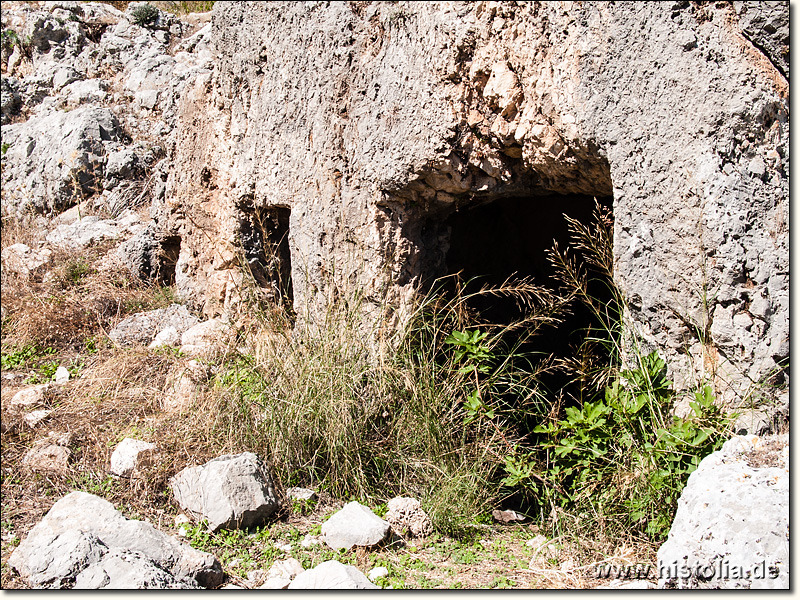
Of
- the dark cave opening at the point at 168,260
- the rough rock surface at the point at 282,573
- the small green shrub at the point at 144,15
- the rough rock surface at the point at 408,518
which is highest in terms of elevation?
the small green shrub at the point at 144,15

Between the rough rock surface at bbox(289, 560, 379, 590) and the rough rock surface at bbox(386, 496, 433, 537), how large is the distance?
1.61 feet

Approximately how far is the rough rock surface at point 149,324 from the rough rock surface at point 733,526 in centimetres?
371

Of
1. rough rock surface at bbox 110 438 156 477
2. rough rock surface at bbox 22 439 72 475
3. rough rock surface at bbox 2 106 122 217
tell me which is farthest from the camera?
rough rock surface at bbox 2 106 122 217

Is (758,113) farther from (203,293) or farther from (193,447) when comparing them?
(203,293)

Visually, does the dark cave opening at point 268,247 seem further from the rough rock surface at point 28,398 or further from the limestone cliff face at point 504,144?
the rough rock surface at point 28,398

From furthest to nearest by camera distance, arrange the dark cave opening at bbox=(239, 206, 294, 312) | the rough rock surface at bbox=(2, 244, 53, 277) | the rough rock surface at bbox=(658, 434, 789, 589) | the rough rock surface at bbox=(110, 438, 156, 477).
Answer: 1. the rough rock surface at bbox=(2, 244, 53, 277)
2. the dark cave opening at bbox=(239, 206, 294, 312)
3. the rough rock surface at bbox=(110, 438, 156, 477)
4. the rough rock surface at bbox=(658, 434, 789, 589)

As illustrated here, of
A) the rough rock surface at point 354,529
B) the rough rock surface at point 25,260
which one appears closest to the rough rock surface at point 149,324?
the rough rock surface at point 25,260

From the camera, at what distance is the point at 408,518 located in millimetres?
3213

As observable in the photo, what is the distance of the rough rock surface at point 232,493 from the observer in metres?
3.26

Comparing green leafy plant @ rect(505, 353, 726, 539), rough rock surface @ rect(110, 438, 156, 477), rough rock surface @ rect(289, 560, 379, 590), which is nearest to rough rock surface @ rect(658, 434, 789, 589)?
green leafy plant @ rect(505, 353, 726, 539)

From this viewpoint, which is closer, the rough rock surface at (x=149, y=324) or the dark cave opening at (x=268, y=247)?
the dark cave opening at (x=268, y=247)

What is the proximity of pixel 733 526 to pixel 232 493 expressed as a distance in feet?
6.84

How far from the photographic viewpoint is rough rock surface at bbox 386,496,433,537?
→ 3.19 m

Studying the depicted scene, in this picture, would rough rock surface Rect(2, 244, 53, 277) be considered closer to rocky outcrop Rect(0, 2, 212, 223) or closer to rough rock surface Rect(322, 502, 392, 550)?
rocky outcrop Rect(0, 2, 212, 223)
